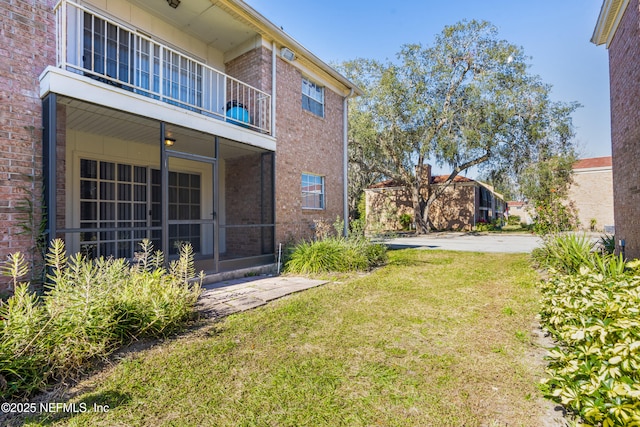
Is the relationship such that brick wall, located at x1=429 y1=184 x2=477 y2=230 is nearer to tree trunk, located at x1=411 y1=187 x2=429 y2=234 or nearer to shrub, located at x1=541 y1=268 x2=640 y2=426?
tree trunk, located at x1=411 y1=187 x2=429 y2=234

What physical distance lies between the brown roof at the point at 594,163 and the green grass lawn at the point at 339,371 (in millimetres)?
27656

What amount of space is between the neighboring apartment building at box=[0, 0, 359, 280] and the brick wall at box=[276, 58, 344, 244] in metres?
0.05

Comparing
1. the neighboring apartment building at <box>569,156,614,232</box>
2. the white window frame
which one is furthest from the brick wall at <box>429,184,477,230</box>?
the white window frame

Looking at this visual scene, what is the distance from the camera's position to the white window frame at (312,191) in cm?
962

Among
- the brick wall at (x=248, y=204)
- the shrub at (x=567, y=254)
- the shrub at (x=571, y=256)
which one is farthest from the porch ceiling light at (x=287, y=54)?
the shrub at (x=567, y=254)

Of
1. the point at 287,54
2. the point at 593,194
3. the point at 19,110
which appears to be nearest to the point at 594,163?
the point at 593,194

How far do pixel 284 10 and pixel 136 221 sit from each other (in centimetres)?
735

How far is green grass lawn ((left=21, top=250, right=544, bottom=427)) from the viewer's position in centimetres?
219

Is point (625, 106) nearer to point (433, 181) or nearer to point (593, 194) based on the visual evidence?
point (433, 181)

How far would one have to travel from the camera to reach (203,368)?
9.38 feet

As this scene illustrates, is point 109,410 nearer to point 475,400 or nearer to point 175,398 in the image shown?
point 175,398

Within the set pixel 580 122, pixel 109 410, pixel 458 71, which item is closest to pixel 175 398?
pixel 109 410

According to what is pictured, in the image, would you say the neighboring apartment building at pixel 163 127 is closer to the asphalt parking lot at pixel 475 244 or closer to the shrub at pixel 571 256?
the asphalt parking lot at pixel 475 244

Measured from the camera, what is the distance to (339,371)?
2.82 m
